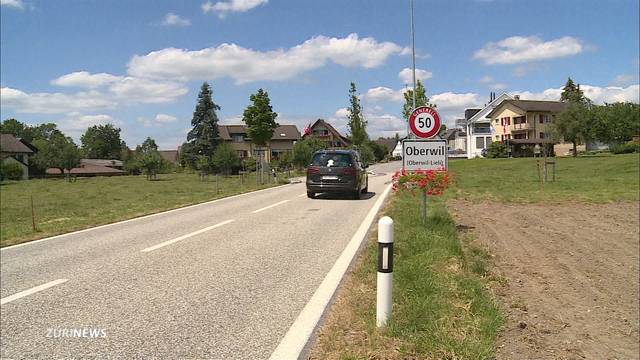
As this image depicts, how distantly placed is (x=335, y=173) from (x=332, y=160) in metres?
0.66

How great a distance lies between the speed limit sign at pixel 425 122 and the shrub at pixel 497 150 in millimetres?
66148

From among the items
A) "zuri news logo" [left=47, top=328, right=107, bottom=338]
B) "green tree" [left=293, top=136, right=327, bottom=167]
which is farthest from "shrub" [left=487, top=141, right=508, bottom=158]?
"zuri news logo" [left=47, top=328, right=107, bottom=338]

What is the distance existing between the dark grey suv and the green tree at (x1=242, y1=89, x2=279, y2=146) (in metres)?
42.0

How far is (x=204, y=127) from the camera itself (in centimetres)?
7312

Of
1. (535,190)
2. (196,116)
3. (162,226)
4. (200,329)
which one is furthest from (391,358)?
(196,116)

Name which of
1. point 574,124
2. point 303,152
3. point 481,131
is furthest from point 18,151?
point 574,124

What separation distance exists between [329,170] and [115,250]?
1055 centimetres

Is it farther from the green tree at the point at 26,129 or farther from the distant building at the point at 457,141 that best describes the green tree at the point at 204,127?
the green tree at the point at 26,129

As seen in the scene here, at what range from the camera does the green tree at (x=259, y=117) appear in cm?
6044

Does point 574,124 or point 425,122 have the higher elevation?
point 574,124

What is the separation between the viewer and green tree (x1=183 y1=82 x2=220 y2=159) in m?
73.2

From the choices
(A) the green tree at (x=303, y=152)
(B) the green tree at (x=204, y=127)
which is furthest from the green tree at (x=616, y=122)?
(B) the green tree at (x=204, y=127)

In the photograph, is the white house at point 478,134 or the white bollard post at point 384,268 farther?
the white house at point 478,134

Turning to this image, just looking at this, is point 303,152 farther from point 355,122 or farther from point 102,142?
point 102,142
